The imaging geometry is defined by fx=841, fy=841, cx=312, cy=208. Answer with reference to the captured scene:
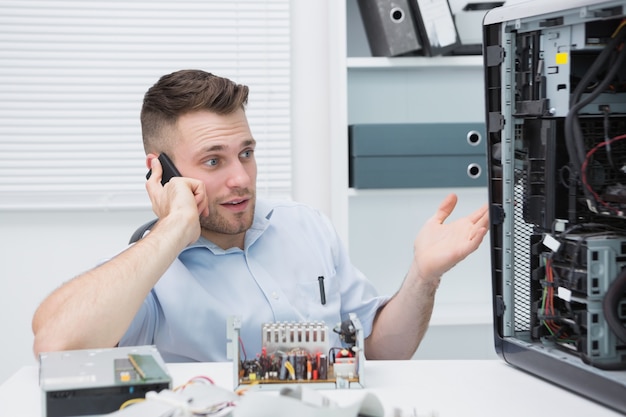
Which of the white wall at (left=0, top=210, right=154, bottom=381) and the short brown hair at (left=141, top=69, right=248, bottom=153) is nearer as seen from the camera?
the short brown hair at (left=141, top=69, right=248, bottom=153)

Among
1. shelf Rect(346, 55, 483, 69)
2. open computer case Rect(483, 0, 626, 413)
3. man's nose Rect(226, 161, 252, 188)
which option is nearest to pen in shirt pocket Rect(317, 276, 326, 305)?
man's nose Rect(226, 161, 252, 188)

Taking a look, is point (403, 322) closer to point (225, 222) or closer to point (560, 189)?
point (225, 222)

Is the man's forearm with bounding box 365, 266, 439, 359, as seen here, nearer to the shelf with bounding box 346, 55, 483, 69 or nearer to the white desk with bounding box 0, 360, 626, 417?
the white desk with bounding box 0, 360, 626, 417

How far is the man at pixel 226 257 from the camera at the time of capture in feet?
5.42

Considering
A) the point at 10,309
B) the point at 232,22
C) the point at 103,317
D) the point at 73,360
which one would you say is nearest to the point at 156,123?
the point at 103,317

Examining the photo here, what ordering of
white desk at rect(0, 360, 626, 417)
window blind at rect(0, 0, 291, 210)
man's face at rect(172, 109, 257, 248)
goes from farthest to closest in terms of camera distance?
window blind at rect(0, 0, 291, 210), man's face at rect(172, 109, 257, 248), white desk at rect(0, 360, 626, 417)

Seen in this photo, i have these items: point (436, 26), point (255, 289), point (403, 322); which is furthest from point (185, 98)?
point (436, 26)

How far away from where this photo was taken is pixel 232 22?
9.82 ft

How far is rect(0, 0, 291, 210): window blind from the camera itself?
9.59ft

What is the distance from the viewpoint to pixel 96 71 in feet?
9.63

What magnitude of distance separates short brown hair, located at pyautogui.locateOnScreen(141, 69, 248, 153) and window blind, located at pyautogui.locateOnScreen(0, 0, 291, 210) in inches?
40.0

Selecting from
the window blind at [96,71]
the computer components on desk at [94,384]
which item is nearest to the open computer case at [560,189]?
the computer components on desk at [94,384]

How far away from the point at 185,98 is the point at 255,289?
466 millimetres

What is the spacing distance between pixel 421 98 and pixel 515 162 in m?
1.57
